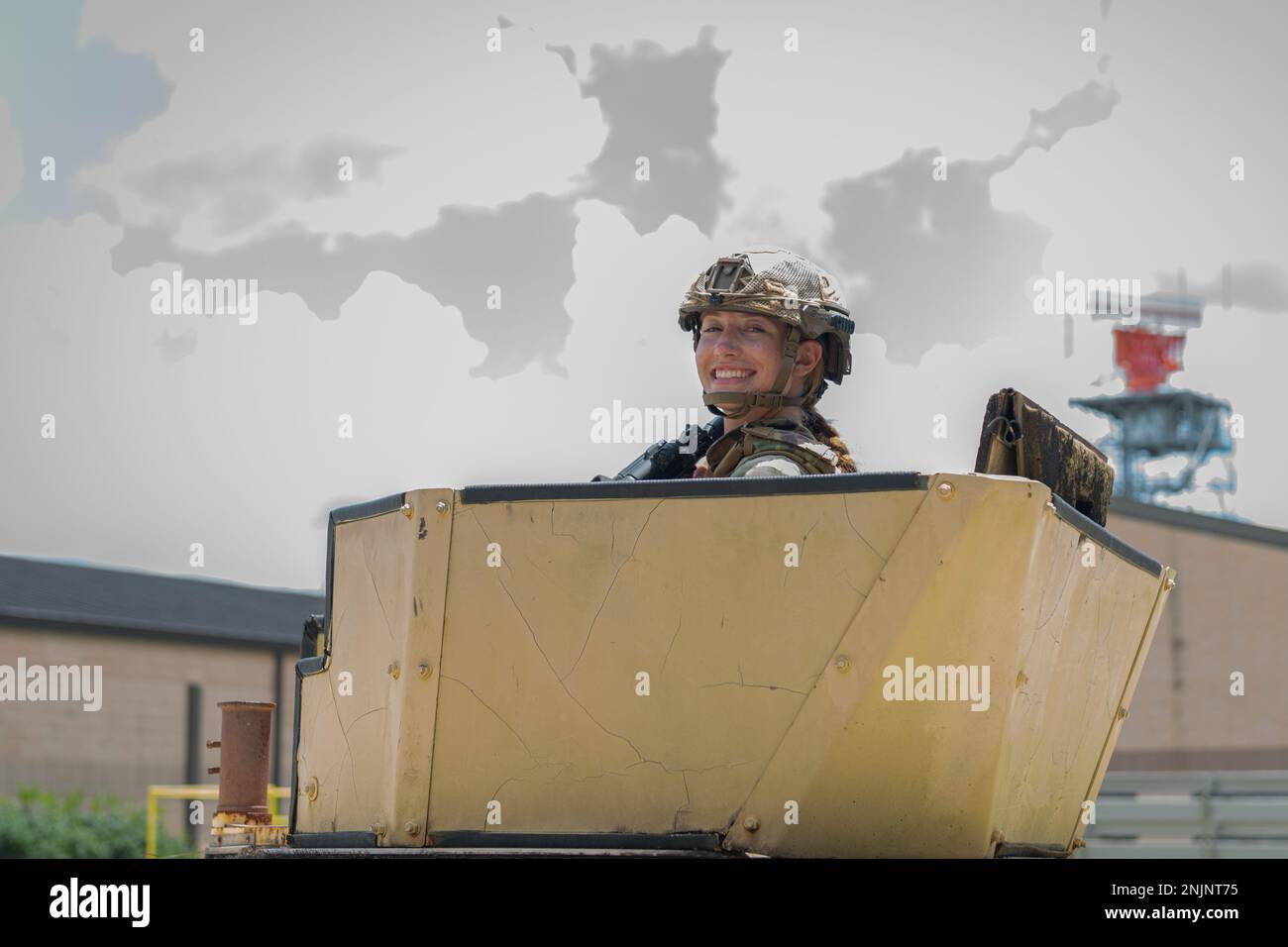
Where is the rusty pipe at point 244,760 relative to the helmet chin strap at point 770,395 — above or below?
below

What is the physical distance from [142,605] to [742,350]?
3999 cm

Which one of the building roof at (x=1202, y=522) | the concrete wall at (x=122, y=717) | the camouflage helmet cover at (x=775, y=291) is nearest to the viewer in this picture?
the camouflage helmet cover at (x=775, y=291)

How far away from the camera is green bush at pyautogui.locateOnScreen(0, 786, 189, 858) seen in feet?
93.1

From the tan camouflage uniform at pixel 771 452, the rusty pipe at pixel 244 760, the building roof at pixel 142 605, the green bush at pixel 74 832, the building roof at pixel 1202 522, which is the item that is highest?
the building roof at pixel 1202 522

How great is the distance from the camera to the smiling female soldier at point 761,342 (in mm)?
5645

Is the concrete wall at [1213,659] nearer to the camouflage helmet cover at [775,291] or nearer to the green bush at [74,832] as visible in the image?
the green bush at [74,832]

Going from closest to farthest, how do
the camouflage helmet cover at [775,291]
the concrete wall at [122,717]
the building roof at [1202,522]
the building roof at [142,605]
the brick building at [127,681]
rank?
1. the camouflage helmet cover at [775,291]
2. the concrete wall at [122,717]
3. the brick building at [127,681]
4. the building roof at [142,605]
5. the building roof at [1202,522]

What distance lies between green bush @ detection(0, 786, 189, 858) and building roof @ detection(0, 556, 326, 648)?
637 centimetres

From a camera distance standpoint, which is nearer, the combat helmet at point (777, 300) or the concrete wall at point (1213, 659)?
the combat helmet at point (777, 300)

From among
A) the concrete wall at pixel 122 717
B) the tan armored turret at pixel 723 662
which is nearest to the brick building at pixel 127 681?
the concrete wall at pixel 122 717

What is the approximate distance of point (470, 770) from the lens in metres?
4.82

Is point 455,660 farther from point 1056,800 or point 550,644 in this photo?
point 1056,800

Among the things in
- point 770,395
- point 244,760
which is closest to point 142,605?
point 244,760

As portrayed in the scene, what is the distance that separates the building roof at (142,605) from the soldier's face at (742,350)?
1380 inches
